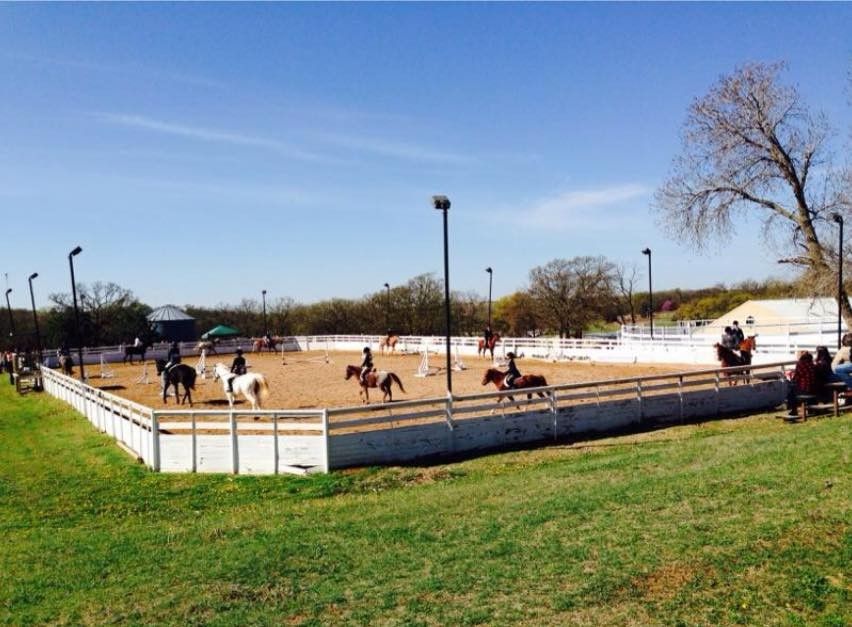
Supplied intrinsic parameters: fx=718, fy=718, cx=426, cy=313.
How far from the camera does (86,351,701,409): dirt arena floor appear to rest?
24.0 metres

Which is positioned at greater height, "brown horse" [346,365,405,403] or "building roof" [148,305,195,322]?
"building roof" [148,305,195,322]

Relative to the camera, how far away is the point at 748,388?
19.3 meters

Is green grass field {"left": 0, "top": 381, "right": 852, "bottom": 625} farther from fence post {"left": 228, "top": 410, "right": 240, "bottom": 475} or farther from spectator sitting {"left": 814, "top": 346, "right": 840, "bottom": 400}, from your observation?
spectator sitting {"left": 814, "top": 346, "right": 840, "bottom": 400}

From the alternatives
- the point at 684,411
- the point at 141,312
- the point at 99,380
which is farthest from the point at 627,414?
the point at 141,312

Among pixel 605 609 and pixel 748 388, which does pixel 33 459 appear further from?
pixel 748 388

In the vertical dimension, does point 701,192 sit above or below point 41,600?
above

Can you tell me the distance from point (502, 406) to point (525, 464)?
2.43 metres

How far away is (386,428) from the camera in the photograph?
14.9 m

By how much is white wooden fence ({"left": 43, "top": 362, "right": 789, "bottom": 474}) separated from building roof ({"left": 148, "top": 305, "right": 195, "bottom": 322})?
55.0 meters

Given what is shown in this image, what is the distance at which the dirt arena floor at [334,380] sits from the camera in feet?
78.8

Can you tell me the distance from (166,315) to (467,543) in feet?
229

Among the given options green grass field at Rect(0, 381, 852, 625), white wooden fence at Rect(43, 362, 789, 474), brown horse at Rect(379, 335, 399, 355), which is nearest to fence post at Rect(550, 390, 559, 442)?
white wooden fence at Rect(43, 362, 789, 474)

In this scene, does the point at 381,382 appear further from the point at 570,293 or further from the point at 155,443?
the point at 570,293

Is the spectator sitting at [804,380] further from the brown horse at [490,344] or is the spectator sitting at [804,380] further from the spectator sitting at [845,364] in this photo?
the brown horse at [490,344]
